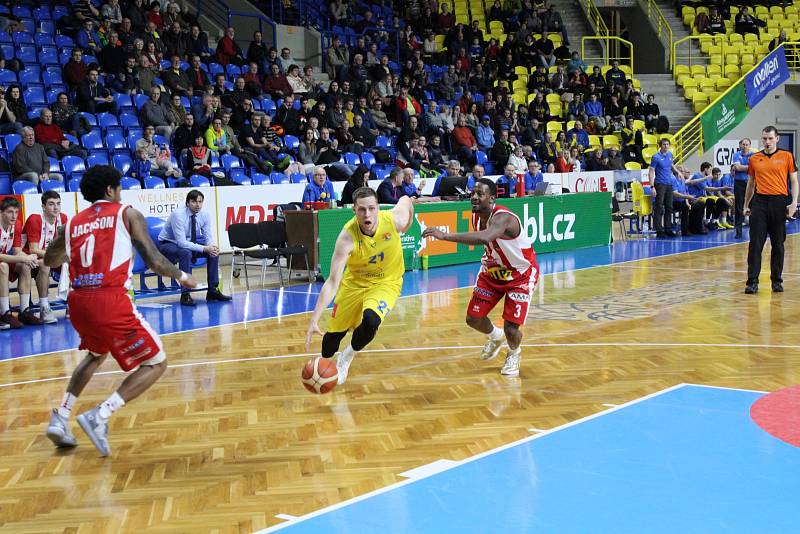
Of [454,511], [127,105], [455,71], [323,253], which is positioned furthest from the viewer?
[455,71]

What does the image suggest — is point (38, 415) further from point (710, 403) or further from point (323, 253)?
point (323, 253)

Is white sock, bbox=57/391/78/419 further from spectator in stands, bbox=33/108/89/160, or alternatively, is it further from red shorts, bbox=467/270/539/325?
spectator in stands, bbox=33/108/89/160

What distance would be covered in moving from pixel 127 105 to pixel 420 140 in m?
6.11

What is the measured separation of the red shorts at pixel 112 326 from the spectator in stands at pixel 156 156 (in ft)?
36.4

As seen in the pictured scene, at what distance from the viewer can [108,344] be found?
5.69 m

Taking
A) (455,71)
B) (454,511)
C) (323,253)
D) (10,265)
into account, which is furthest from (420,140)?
(454,511)

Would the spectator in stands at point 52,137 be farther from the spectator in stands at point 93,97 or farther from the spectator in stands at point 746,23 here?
the spectator in stands at point 746,23

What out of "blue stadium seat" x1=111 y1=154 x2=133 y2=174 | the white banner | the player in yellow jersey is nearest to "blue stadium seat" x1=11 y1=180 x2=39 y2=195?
"blue stadium seat" x1=111 y1=154 x2=133 y2=174

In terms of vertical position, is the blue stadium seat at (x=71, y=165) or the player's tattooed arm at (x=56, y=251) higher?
the blue stadium seat at (x=71, y=165)

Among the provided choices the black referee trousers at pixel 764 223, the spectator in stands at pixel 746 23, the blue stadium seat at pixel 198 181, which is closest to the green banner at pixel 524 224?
the blue stadium seat at pixel 198 181

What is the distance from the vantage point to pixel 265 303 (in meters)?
12.2

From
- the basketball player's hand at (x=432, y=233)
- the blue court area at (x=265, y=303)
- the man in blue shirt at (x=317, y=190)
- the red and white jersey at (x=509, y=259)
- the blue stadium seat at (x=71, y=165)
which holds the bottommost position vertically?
the blue court area at (x=265, y=303)

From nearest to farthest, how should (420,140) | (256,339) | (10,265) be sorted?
1. (256,339)
2. (10,265)
3. (420,140)

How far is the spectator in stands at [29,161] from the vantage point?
580 inches
